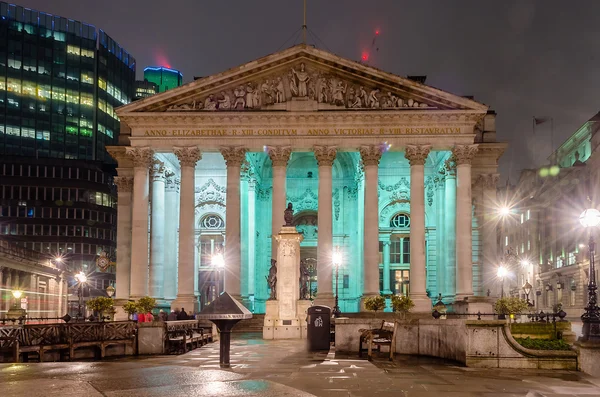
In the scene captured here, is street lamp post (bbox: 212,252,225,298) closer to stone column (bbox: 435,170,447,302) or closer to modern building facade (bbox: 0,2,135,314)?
stone column (bbox: 435,170,447,302)

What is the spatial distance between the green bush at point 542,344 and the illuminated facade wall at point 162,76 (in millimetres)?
143797

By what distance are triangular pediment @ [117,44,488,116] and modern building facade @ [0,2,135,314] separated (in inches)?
2134

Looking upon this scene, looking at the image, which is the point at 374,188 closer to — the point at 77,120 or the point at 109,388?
the point at 109,388

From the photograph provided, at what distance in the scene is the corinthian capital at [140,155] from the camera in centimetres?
4944

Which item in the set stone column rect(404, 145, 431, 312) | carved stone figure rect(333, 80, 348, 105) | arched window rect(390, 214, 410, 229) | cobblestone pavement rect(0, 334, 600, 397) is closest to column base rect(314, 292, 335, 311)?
stone column rect(404, 145, 431, 312)

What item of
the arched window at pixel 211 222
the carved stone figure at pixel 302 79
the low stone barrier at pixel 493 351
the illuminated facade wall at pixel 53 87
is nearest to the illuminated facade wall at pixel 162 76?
the illuminated facade wall at pixel 53 87

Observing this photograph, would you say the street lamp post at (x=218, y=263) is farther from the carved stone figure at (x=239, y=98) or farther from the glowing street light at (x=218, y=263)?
the carved stone figure at (x=239, y=98)

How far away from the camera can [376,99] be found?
48750 millimetres

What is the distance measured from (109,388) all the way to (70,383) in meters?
0.81

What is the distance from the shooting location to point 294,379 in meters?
16.5

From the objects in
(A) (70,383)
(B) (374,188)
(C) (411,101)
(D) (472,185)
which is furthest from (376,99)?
(A) (70,383)

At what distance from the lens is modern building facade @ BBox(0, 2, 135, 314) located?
102562 millimetres

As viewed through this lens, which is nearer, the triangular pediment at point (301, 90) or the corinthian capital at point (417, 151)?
the triangular pediment at point (301, 90)

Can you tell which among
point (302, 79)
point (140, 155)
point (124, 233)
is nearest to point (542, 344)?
point (302, 79)
